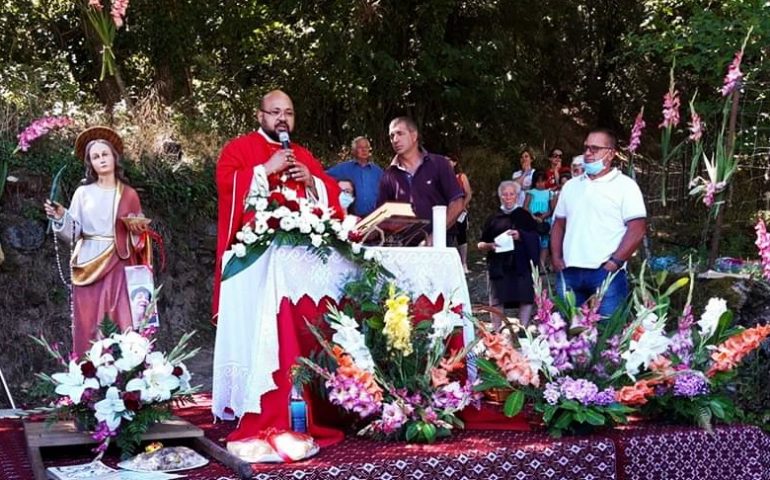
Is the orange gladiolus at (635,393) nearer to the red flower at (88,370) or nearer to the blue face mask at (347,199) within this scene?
the red flower at (88,370)

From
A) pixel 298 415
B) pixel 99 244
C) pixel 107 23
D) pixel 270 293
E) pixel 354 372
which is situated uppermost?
pixel 107 23

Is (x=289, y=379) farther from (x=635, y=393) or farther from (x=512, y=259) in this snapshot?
(x=512, y=259)

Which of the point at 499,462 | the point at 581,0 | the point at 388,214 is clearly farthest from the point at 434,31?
the point at 499,462

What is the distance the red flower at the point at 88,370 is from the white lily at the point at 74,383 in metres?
0.03

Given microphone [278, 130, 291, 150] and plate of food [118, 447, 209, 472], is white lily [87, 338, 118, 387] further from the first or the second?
microphone [278, 130, 291, 150]

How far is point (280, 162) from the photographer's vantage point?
19.8 feet

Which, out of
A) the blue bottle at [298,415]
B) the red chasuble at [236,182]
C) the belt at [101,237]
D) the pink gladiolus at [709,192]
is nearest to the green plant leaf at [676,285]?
the pink gladiolus at [709,192]

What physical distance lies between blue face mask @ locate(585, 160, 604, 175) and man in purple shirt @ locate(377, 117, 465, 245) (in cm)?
95

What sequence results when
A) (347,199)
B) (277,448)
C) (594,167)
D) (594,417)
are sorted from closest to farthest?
(277,448)
(594,417)
(594,167)
(347,199)

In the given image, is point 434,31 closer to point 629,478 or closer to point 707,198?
point 707,198

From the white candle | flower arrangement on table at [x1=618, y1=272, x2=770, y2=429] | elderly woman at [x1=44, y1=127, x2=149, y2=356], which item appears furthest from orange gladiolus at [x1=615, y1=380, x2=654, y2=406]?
elderly woman at [x1=44, y1=127, x2=149, y2=356]

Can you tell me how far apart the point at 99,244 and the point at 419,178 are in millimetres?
2123

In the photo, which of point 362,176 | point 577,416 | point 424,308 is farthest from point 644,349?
point 362,176

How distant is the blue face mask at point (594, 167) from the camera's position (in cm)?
686
